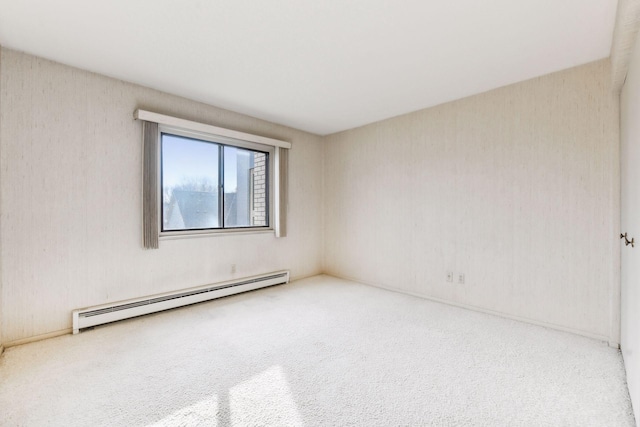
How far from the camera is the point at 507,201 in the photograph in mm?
2936

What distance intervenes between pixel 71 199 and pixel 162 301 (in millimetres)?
1301

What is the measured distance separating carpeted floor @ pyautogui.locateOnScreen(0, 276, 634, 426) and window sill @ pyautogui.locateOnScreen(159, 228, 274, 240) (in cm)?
85

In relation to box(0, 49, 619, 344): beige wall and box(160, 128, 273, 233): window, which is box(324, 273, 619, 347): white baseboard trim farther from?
box(160, 128, 273, 233): window

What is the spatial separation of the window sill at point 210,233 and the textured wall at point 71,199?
0.07 m

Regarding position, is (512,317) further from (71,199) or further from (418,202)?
(71,199)

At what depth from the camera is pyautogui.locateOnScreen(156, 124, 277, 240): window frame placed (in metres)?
3.13

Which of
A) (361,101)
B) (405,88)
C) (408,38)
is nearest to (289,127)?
(361,101)

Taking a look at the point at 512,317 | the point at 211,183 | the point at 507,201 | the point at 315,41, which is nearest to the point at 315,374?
the point at 512,317

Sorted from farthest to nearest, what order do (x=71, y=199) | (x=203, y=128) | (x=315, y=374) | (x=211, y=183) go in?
(x=211, y=183)
(x=203, y=128)
(x=71, y=199)
(x=315, y=374)

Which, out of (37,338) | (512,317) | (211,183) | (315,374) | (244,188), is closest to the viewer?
(315,374)

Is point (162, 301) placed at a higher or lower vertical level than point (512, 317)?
higher

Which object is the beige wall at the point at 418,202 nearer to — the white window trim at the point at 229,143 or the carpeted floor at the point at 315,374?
the white window trim at the point at 229,143

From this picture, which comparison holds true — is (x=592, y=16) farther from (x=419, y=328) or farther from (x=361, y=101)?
(x=419, y=328)

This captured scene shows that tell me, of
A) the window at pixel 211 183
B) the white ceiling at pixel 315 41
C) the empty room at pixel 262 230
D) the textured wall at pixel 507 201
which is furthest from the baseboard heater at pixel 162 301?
the white ceiling at pixel 315 41
